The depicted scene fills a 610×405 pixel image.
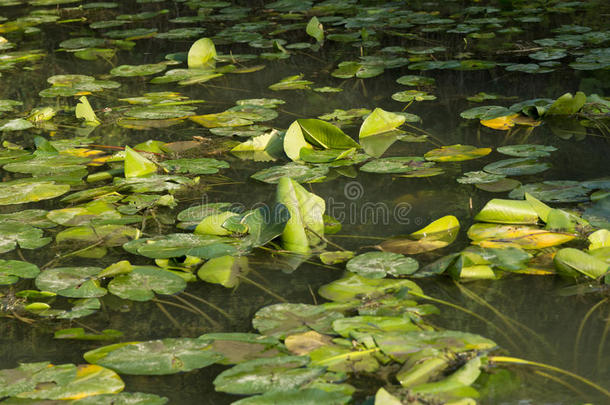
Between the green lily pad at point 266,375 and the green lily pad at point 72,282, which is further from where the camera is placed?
the green lily pad at point 72,282

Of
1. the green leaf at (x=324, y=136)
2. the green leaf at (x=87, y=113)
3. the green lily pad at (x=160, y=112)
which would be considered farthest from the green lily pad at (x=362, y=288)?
the green leaf at (x=87, y=113)

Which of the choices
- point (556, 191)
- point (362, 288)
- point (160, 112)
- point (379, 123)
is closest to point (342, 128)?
point (379, 123)

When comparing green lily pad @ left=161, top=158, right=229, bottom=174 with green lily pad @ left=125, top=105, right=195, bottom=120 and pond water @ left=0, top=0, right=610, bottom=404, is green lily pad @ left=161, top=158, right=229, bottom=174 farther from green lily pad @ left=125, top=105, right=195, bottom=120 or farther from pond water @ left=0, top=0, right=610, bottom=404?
green lily pad @ left=125, top=105, right=195, bottom=120

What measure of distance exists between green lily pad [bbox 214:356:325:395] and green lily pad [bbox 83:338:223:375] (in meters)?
0.06

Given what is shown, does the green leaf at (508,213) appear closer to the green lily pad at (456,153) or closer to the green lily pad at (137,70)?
the green lily pad at (456,153)

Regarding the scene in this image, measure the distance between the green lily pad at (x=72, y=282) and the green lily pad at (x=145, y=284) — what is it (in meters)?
0.03

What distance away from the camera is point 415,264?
1.40 m

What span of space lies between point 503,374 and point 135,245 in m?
0.85

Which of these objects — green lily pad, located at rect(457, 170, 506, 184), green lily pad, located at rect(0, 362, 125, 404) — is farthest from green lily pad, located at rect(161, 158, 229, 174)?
green lily pad, located at rect(0, 362, 125, 404)

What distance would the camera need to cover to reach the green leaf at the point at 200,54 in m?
3.18

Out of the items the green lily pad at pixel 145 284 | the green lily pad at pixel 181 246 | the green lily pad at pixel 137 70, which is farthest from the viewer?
the green lily pad at pixel 137 70

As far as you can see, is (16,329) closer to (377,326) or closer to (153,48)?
(377,326)

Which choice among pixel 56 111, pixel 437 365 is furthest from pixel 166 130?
pixel 437 365

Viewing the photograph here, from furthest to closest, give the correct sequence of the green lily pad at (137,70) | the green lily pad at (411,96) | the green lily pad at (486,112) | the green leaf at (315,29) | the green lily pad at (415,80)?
the green leaf at (315,29) < the green lily pad at (137,70) < the green lily pad at (415,80) < the green lily pad at (411,96) < the green lily pad at (486,112)
